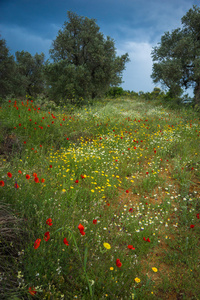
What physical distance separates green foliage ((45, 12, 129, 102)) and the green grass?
1160 centimetres

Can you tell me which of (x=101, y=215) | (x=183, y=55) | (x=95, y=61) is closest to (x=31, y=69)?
(x=95, y=61)

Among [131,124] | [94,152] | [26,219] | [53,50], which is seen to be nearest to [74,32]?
[53,50]

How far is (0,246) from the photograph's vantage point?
6.63 ft

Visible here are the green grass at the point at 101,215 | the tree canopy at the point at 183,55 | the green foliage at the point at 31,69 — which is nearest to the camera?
the green grass at the point at 101,215

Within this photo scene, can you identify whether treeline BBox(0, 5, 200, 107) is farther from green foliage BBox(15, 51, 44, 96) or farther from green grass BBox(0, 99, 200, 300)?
green grass BBox(0, 99, 200, 300)

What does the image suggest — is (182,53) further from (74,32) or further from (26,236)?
(26,236)

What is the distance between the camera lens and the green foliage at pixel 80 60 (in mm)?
18188

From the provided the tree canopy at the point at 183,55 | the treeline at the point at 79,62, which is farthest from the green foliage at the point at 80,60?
the tree canopy at the point at 183,55

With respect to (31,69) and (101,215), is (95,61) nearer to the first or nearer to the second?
(31,69)

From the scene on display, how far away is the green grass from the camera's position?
189cm

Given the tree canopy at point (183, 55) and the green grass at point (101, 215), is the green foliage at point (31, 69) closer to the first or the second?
the tree canopy at point (183, 55)

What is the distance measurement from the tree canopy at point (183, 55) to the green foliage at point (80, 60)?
5865 millimetres

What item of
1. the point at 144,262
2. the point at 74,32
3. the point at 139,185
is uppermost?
the point at 74,32

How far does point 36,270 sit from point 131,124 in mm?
8542
